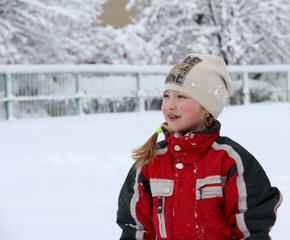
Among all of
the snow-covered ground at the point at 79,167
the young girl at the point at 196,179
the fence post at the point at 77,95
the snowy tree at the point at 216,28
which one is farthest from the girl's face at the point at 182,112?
the snowy tree at the point at 216,28

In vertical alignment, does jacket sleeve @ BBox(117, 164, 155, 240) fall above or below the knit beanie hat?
below

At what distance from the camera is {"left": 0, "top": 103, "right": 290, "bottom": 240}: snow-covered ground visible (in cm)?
371

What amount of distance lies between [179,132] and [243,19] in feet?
57.5

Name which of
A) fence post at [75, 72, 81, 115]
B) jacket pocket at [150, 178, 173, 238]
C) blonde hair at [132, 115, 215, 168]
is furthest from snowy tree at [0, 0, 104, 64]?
jacket pocket at [150, 178, 173, 238]

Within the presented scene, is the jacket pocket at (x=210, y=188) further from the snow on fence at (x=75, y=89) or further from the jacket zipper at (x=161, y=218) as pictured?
the snow on fence at (x=75, y=89)

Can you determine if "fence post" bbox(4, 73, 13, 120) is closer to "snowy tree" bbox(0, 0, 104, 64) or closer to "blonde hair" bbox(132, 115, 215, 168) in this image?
"snowy tree" bbox(0, 0, 104, 64)

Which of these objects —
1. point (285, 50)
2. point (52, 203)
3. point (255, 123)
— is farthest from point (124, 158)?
point (285, 50)

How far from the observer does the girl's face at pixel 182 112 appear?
6.81 feet

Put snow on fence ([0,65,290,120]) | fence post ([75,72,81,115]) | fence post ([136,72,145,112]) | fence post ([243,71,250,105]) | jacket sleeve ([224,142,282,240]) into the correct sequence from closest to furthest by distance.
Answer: jacket sleeve ([224,142,282,240])
snow on fence ([0,65,290,120])
fence post ([75,72,81,115])
fence post ([136,72,145,112])
fence post ([243,71,250,105])

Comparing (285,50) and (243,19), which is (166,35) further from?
(285,50)

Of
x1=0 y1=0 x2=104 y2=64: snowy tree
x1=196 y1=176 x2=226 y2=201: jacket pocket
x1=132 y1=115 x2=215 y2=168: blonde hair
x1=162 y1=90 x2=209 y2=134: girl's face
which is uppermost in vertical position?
x1=0 y1=0 x2=104 y2=64: snowy tree

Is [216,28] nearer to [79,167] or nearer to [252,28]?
[252,28]

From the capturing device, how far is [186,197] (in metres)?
1.94

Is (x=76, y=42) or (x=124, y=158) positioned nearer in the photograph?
(x=124, y=158)
